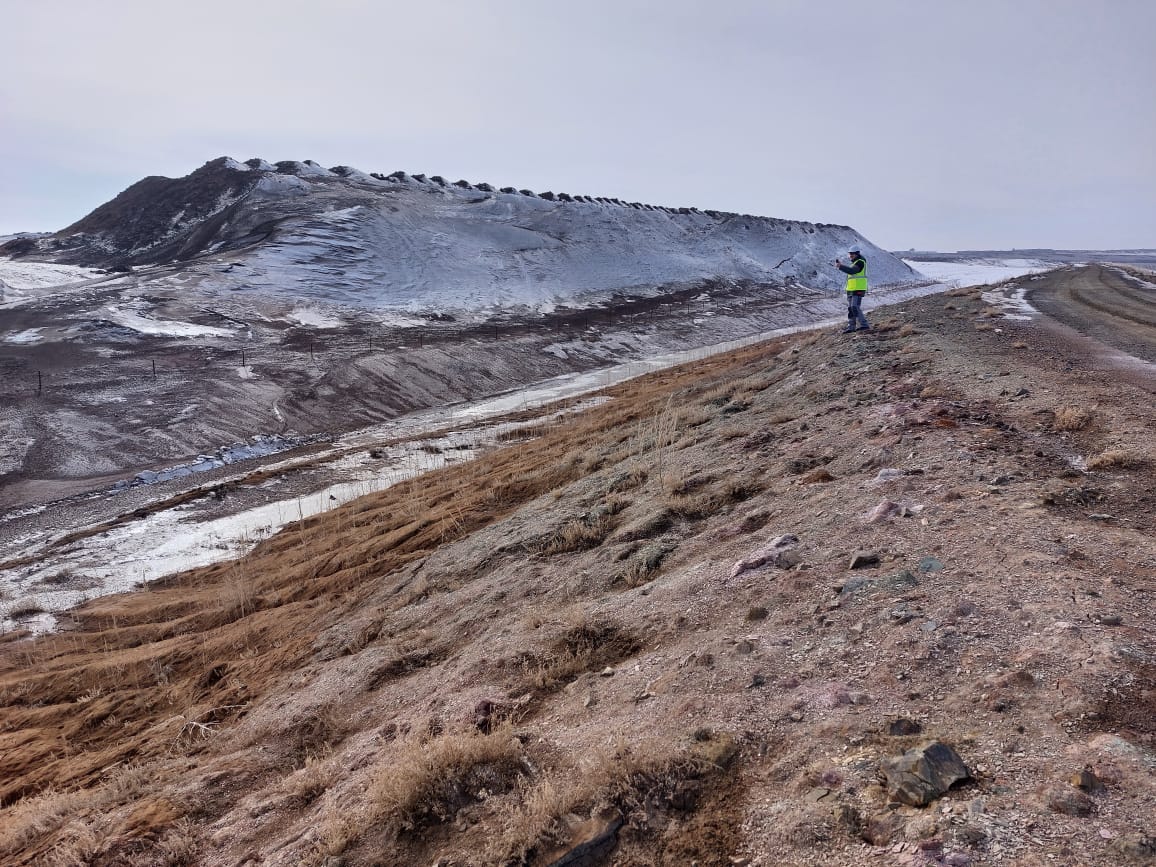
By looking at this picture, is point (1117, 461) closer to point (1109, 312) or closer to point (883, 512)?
point (883, 512)

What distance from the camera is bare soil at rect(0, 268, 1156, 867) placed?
9.27ft

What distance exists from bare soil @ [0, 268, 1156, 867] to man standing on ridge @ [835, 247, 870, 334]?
5016mm

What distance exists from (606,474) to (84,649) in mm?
7255

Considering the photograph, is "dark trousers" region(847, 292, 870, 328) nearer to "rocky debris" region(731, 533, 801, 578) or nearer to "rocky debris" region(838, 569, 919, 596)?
"rocky debris" region(731, 533, 801, 578)

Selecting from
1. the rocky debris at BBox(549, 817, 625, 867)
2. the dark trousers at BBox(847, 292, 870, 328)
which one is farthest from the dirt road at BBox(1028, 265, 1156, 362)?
the rocky debris at BBox(549, 817, 625, 867)

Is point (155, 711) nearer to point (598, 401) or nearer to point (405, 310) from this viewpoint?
point (598, 401)

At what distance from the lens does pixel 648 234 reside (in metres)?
60.3

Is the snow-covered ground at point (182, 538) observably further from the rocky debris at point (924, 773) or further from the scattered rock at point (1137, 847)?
the scattered rock at point (1137, 847)

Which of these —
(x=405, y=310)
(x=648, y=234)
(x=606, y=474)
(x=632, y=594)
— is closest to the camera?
(x=632, y=594)

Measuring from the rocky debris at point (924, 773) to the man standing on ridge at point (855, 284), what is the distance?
37.4ft

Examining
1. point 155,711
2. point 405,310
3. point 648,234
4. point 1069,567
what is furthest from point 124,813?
point 648,234

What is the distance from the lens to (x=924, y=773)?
2699 millimetres

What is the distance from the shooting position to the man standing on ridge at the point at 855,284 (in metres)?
13.6

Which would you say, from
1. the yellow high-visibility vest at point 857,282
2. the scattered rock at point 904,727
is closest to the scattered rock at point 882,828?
the scattered rock at point 904,727
